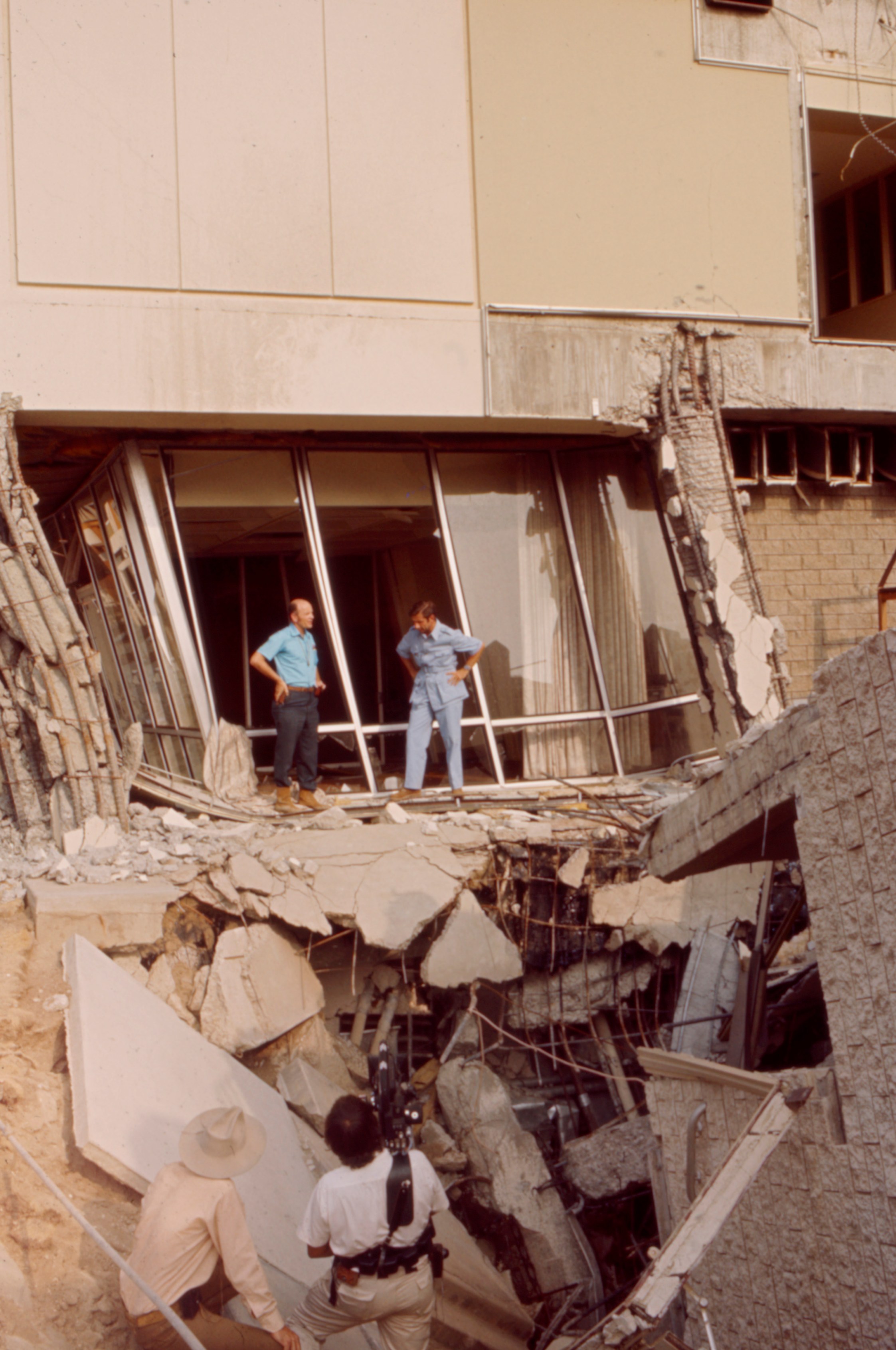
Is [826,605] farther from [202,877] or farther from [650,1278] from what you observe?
[650,1278]

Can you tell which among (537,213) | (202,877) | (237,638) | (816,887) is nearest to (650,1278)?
(816,887)

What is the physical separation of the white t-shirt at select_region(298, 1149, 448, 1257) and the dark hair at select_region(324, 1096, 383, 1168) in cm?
5

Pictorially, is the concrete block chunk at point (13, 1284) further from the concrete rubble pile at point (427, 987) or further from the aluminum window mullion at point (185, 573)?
the aluminum window mullion at point (185, 573)

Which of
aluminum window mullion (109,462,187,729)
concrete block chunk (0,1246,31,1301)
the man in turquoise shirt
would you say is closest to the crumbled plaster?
the man in turquoise shirt

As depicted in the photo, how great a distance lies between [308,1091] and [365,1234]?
8.29ft

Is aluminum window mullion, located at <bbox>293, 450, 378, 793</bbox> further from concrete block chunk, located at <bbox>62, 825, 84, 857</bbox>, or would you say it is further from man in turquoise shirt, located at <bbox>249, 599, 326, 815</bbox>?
concrete block chunk, located at <bbox>62, 825, 84, 857</bbox>

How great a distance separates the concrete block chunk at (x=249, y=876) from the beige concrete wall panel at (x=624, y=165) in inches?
206

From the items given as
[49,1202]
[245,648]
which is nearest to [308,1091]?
[49,1202]

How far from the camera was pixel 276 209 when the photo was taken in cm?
911

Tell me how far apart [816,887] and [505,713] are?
6412mm

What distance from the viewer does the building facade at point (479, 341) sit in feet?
A: 28.9

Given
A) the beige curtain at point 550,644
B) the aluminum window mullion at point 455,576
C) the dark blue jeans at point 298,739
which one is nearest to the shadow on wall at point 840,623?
the beige curtain at point 550,644

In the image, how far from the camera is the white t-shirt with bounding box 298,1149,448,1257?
14.1 feet

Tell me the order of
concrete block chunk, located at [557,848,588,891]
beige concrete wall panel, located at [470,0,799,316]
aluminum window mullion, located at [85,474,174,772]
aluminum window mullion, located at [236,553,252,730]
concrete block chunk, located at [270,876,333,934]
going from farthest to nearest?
aluminum window mullion, located at [236,553,252,730], aluminum window mullion, located at [85,474,174,772], beige concrete wall panel, located at [470,0,799,316], concrete block chunk, located at [557,848,588,891], concrete block chunk, located at [270,876,333,934]
